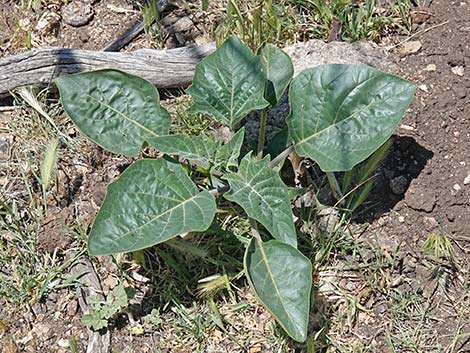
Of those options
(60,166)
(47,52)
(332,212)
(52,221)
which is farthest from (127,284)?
(47,52)

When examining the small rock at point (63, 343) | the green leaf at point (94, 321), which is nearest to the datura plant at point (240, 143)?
the green leaf at point (94, 321)

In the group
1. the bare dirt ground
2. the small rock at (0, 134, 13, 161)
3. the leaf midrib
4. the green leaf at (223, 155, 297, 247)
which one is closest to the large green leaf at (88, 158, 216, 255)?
the green leaf at (223, 155, 297, 247)

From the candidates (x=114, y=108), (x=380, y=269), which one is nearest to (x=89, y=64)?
(x=114, y=108)

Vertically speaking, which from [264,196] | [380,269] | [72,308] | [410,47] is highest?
[264,196]

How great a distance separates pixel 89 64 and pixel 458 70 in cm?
150

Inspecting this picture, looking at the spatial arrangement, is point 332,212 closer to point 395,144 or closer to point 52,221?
point 395,144

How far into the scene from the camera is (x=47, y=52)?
3.17 meters

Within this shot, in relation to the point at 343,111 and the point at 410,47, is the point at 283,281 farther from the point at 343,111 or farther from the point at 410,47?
the point at 410,47

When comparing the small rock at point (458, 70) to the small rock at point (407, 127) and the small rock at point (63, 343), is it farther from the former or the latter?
the small rock at point (63, 343)

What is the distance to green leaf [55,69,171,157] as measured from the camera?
8.99 ft

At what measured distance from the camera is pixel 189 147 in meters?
2.64

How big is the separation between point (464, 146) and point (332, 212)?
579mm

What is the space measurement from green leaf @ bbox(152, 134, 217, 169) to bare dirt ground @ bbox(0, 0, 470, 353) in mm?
501

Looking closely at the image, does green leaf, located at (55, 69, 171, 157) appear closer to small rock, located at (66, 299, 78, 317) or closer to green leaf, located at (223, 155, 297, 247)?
green leaf, located at (223, 155, 297, 247)
